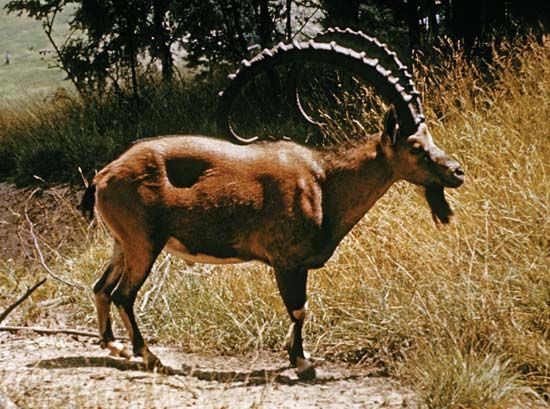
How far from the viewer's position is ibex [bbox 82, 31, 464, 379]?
4.82 m

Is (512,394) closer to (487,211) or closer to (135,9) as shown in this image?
(487,211)

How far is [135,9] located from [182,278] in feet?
21.1

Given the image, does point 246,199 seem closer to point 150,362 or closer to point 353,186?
point 353,186

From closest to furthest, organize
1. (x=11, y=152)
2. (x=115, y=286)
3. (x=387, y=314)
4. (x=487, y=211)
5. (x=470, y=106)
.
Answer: (x=115, y=286), (x=387, y=314), (x=487, y=211), (x=470, y=106), (x=11, y=152)

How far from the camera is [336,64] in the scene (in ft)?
15.8

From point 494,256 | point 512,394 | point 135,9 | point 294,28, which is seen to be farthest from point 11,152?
point 512,394

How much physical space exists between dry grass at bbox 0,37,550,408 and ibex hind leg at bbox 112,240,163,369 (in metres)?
0.90

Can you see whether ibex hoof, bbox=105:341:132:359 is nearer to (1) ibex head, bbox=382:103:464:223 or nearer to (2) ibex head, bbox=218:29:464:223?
(2) ibex head, bbox=218:29:464:223

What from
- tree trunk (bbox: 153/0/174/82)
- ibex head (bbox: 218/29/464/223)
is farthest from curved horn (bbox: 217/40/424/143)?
tree trunk (bbox: 153/0/174/82)

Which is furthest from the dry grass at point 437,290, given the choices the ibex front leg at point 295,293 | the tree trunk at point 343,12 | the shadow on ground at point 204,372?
the tree trunk at point 343,12

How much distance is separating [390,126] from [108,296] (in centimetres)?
192

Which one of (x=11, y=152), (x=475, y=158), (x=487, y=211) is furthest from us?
(x=11, y=152)

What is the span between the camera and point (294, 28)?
15.0m

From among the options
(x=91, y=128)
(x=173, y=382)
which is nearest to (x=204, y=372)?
(x=173, y=382)
